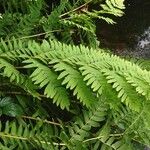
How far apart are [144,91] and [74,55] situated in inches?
17.7

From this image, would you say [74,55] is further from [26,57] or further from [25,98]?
[25,98]

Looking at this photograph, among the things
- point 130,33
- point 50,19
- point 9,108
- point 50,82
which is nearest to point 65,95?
point 50,82

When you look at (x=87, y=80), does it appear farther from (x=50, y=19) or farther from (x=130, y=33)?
(x=130, y=33)

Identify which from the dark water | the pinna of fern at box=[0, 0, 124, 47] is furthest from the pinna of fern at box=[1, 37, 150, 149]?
the dark water

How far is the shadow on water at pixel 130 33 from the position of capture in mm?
4578

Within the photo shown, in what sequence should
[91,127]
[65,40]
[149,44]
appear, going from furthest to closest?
[149,44] → [65,40] → [91,127]

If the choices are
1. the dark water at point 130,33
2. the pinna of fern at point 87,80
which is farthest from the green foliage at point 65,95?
the dark water at point 130,33

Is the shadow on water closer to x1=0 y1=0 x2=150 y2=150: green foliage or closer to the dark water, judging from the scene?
the dark water

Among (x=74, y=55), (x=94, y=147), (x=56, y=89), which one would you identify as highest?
(x=74, y=55)

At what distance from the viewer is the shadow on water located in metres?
4.58

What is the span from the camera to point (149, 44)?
4.90 metres

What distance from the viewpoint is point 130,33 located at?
493cm

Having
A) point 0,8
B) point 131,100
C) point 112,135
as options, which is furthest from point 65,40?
point 131,100

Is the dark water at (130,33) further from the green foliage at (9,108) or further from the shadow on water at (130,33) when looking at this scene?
the green foliage at (9,108)
